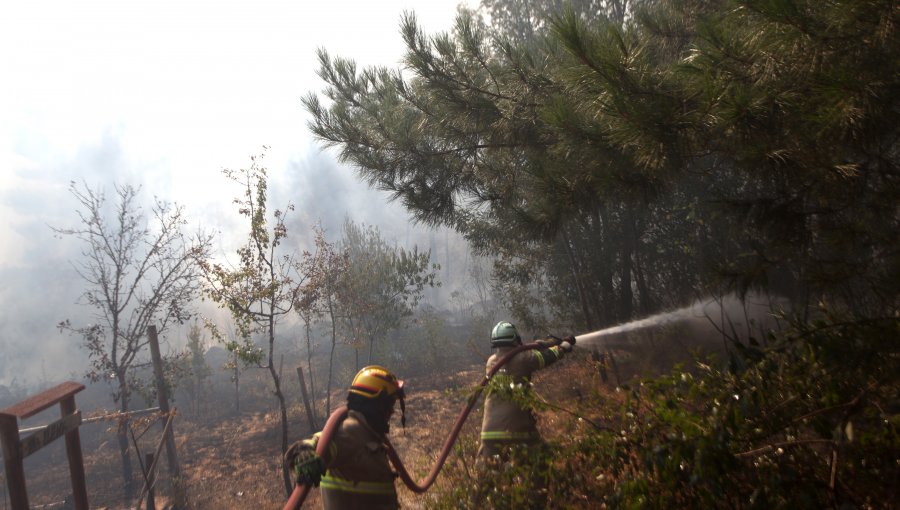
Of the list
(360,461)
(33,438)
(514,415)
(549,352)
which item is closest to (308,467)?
(360,461)

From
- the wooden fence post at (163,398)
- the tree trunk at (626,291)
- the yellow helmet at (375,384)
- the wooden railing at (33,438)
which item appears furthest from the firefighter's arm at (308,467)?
the wooden fence post at (163,398)

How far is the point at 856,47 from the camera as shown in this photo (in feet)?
8.56

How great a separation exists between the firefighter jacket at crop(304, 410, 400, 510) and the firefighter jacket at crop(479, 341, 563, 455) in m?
1.53

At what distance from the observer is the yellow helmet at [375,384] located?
11.7ft

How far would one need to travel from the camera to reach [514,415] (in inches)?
189

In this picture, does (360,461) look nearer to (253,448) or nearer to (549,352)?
(549,352)

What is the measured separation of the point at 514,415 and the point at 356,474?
189cm

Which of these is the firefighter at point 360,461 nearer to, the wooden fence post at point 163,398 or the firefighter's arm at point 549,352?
the firefighter's arm at point 549,352

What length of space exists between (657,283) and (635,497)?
26.2 feet

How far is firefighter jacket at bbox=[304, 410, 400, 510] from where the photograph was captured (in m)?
3.35

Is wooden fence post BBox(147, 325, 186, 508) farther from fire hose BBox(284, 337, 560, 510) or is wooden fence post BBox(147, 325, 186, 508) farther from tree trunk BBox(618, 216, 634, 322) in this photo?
tree trunk BBox(618, 216, 634, 322)

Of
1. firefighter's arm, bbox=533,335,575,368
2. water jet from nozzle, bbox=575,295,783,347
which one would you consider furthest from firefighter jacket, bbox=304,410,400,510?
water jet from nozzle, bbox=575,295,783,347

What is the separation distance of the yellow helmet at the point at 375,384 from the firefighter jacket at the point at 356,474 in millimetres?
192

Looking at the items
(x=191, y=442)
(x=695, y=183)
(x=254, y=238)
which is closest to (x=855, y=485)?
(x=695, y=183)
